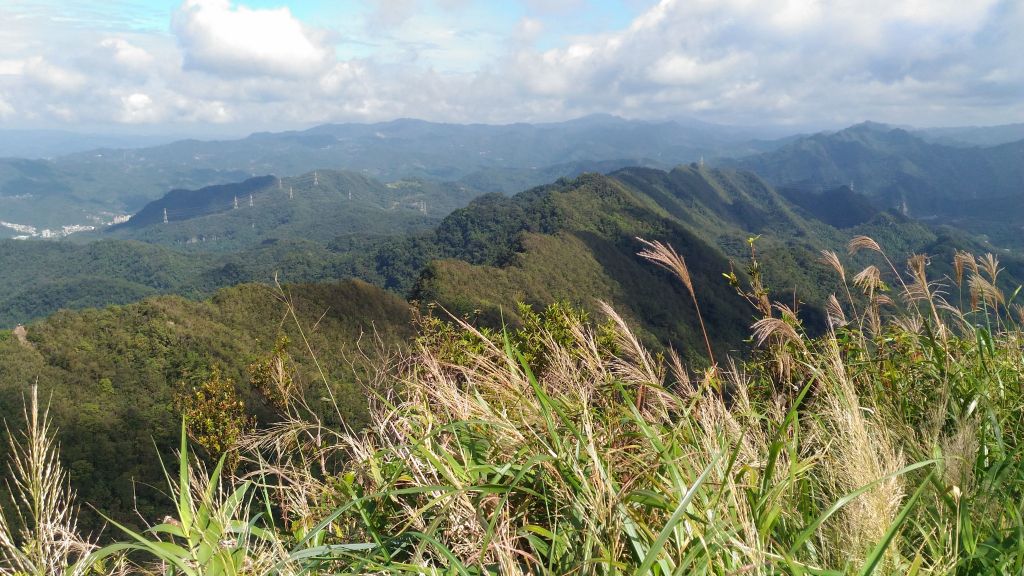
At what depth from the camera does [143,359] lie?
45.9 metres

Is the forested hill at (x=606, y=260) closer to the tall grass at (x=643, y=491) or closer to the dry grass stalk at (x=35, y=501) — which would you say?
the tall grass at (x=643, y=491)

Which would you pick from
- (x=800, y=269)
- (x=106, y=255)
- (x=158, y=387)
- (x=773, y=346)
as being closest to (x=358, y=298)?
(x=158, y=387)

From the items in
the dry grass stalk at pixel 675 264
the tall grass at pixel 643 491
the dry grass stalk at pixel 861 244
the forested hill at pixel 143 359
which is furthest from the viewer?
the forested hill at pixel 143 359

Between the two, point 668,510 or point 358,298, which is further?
point 358,298

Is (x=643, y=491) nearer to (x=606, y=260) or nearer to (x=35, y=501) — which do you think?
(x=35, y=501)

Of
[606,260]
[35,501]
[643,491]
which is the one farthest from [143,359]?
[606,260]

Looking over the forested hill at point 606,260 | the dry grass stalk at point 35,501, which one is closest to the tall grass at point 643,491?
the dry grass stalk at point 35,501

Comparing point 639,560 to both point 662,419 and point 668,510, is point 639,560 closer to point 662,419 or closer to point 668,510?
point 668,510

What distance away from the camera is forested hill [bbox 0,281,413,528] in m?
32.9

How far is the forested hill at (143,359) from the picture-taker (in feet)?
108

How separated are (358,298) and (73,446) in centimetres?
2576

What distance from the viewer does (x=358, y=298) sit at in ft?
180

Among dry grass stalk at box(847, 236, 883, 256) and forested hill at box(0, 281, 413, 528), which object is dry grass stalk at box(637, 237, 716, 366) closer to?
dry grass stalk at box(847, 236, 883, 256)

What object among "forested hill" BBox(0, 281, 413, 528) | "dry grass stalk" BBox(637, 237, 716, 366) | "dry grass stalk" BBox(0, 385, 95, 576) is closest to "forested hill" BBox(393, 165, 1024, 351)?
"forested hill" BBox(0, 281, 413, 528)
